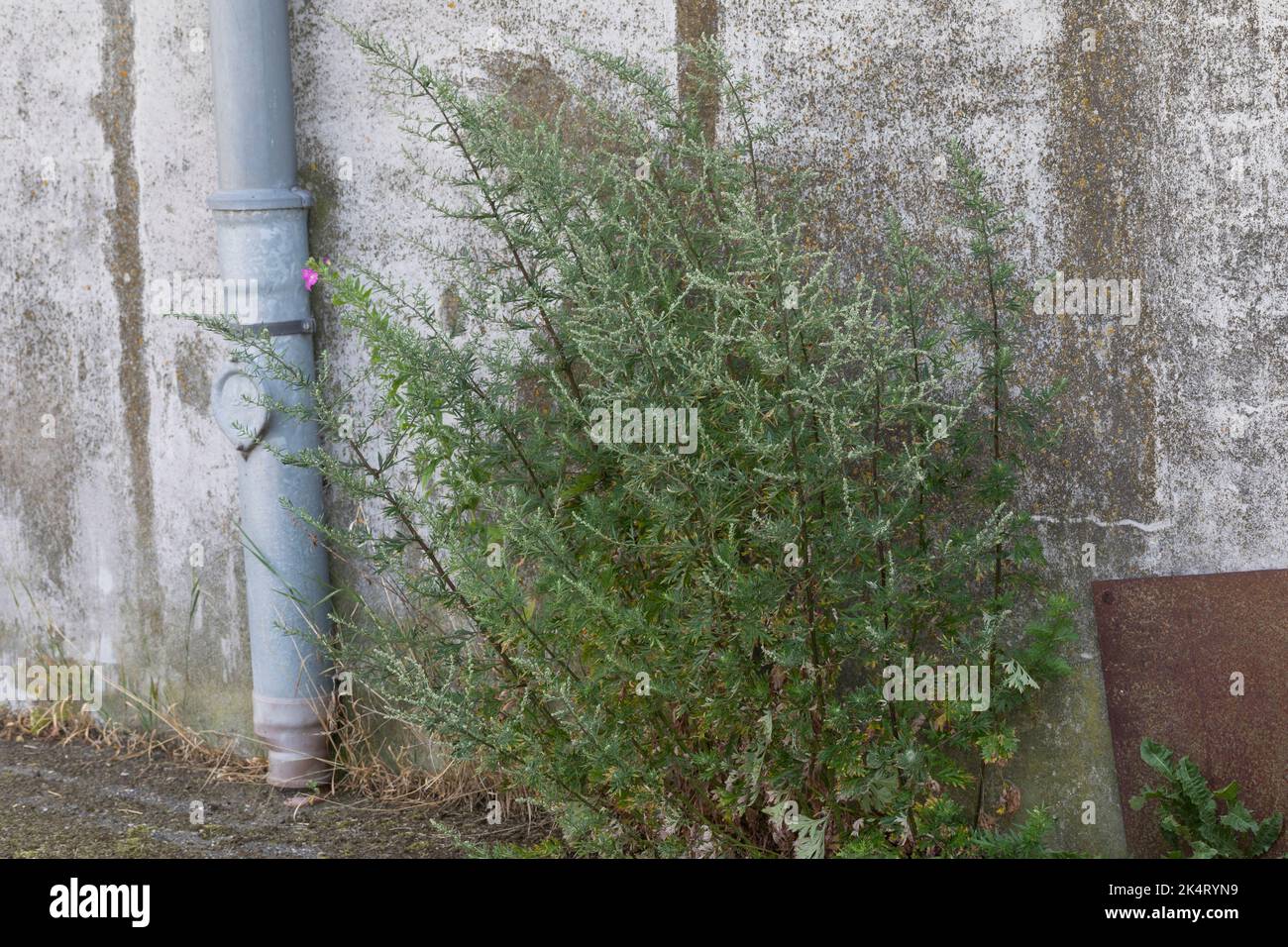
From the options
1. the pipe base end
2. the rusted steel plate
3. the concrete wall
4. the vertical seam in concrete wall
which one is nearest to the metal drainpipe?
the pipe base end

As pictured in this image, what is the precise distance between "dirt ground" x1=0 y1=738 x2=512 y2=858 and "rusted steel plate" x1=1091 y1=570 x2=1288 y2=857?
6.12 ft

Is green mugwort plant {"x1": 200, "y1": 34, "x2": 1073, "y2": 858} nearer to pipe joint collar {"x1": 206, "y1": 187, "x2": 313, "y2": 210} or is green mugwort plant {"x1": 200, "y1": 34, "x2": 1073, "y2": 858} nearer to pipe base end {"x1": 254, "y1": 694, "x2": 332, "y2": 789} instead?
pipe joint collar {"x1": 206, "y1": 187, "x2": 313, "y2": 210}

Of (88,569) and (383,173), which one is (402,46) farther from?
(88,569)

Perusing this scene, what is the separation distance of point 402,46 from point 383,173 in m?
0.39

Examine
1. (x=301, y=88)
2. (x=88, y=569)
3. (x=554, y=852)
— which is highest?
(x=301, y=88)

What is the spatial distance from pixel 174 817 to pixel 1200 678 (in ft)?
9.93

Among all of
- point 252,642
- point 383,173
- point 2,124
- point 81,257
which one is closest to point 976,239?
point 383,173

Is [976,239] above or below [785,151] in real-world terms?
below

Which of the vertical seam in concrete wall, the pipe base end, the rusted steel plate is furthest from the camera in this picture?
the vertical seam in concrete wall

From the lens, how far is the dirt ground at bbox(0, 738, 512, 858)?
3.65 metres

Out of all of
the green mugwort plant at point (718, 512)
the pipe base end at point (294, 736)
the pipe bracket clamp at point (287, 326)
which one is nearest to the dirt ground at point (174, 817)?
the pipe base end at point (294, 736)

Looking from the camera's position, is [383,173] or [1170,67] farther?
[383,173]

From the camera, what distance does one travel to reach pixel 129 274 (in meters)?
4.27

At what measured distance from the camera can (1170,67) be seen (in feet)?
11.2
